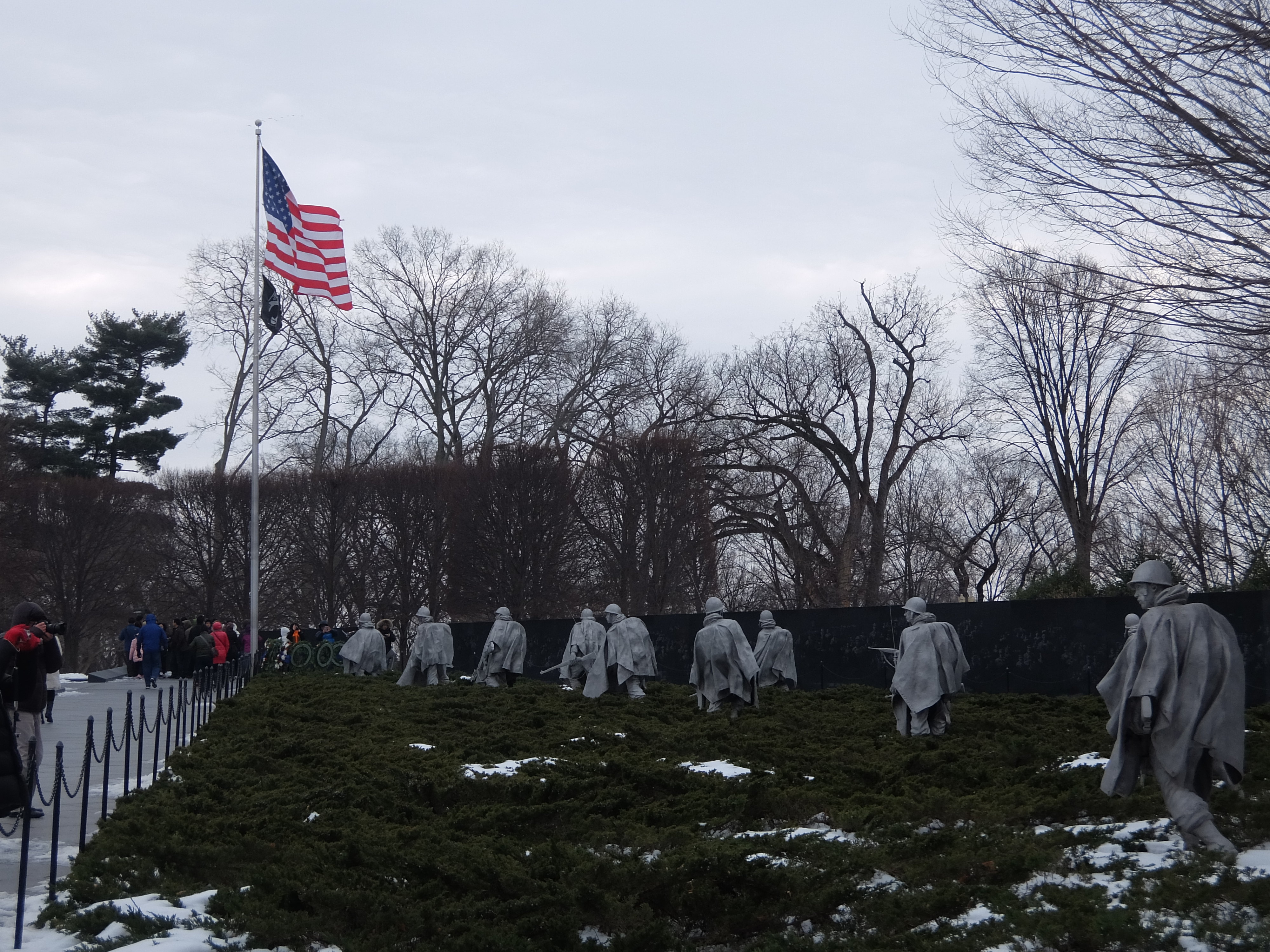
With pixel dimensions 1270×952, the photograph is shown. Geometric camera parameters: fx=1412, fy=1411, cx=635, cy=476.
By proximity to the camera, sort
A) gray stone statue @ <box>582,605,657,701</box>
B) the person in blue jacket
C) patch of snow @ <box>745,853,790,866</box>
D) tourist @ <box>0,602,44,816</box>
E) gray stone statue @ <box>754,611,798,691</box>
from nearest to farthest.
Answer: patch of snow @ <box>745,853,790,866</box>
tourist @ <box>0,602,44,816</box>
gray stone statue @ <box>582,605,657,701</box>
gray stone statue @ <box>754,611,798,691</box>
the person in blue jacket

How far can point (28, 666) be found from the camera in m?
11.3

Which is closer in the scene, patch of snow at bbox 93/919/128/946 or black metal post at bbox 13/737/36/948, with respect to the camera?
patch of snow at bbox 93/919/128/946

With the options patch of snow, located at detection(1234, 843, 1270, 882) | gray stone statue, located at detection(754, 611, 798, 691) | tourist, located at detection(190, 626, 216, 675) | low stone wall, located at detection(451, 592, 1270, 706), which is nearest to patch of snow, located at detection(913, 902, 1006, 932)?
patch of snow, located at detection(1234, 843, 1270, 882)

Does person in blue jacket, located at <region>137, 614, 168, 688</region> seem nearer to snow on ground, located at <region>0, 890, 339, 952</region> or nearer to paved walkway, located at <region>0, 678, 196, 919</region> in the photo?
paved walkway, located at <region>0, 678, 196, 919</region>

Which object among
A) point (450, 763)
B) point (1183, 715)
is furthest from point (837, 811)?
point (450, 763)

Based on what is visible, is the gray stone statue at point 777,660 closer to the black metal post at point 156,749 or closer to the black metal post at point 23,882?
the black metal post at point 156,749

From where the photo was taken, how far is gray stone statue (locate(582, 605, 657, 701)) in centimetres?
2462

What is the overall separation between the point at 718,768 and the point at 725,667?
21.2 ft

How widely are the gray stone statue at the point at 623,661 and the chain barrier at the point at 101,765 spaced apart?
6.48 meters

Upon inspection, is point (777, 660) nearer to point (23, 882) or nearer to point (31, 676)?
point (31, 676)

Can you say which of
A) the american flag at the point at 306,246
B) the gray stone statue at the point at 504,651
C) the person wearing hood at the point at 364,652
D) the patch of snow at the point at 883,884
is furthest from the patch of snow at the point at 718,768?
the person wearing hood at the point at 364,652

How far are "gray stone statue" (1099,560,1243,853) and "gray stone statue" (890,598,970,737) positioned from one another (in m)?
7.69

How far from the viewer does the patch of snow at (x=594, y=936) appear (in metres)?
7.68

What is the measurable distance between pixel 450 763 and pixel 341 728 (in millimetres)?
4608
